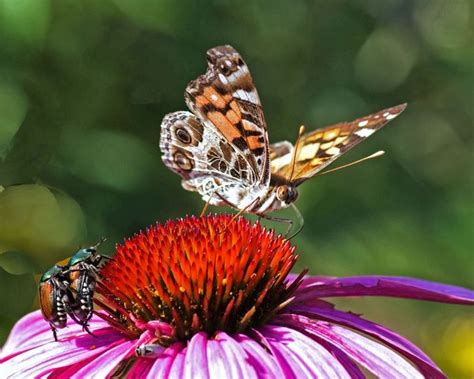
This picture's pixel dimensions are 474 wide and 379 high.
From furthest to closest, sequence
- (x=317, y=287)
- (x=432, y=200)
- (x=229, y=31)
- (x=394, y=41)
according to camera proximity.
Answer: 1. (x=394, y=41)
2. (x=432, y=200)
3. (x=229, y=31)
4. (x=317, y=287)

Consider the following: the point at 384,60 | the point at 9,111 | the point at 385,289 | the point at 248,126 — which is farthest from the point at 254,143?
the point at 384,60

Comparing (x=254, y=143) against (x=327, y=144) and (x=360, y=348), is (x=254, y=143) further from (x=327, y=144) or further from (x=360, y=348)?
(x=360, y=348)

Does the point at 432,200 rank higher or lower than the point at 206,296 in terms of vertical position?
higher

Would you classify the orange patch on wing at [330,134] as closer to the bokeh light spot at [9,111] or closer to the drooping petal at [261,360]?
the drooping petal at [261,360]

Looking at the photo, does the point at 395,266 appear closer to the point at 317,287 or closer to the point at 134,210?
the point at 134,210

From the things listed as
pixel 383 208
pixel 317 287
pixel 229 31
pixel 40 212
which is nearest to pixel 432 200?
pixel 383 208

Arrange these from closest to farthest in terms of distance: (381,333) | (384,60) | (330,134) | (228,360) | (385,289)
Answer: (228,360) → (381,333) → (385,289) → (330,134) → (384,60)
